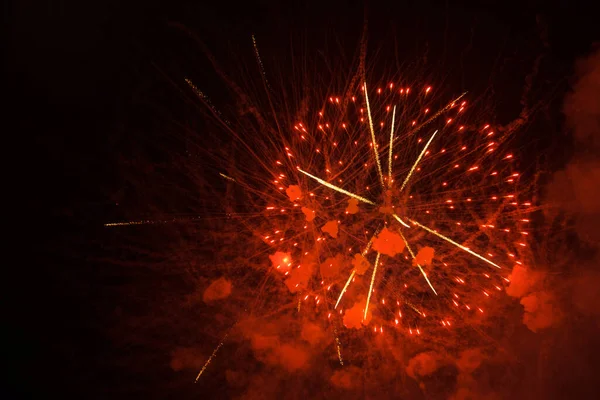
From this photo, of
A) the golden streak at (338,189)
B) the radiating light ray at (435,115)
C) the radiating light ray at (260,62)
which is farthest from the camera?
the radiating light ray at (260,62)

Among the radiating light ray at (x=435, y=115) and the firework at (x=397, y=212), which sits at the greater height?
the radiating light ray at (x=435, y=115)

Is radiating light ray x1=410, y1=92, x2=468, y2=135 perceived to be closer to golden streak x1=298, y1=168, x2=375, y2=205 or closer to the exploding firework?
the exploding firework

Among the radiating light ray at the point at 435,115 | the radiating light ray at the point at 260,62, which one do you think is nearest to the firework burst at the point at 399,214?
the radiating light ray at the point at 435,115

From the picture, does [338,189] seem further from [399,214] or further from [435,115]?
[435,115]

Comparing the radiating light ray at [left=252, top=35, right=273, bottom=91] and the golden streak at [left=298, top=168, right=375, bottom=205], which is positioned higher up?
the radiating light ray at [left=252, top=35, right=273, bottom=91]

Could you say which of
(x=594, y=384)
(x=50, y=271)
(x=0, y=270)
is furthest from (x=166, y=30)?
(x=594, y=384)

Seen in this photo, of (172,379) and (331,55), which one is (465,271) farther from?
(172,379)

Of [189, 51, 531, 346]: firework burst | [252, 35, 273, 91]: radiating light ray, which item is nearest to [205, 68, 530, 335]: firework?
[189, 51, 531, 346]: firework burst

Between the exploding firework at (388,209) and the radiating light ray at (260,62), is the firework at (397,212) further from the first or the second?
the radiating light ray at (260,62)

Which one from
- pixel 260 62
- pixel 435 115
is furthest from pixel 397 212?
pixel 260 62

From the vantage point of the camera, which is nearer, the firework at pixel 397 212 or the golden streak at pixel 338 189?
the golden streak at pixel 338 189

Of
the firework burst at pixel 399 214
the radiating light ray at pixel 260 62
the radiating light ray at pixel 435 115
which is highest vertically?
the radiating light ray at pixel 260 62
